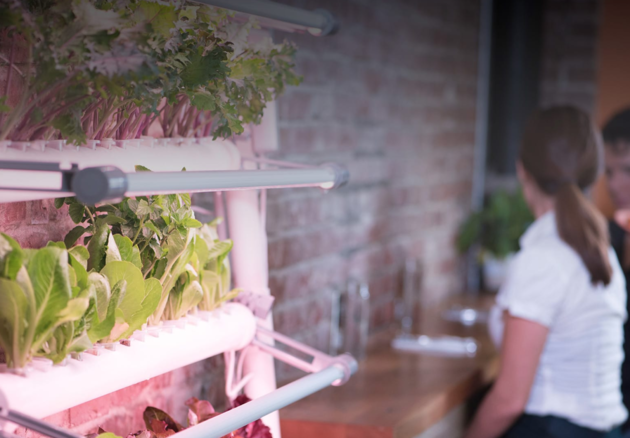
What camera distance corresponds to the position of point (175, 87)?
0.87m

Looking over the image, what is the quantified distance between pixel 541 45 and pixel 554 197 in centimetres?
146

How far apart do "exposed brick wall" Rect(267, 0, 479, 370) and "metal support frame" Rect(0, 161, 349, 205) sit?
0.81m

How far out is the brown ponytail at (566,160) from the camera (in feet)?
5.80

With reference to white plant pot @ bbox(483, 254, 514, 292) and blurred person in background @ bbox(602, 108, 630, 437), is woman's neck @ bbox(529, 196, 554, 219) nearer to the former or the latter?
blurred person in background @ bbox(602, 108, 630, 437)

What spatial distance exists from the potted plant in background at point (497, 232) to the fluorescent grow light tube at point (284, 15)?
1.73 meters

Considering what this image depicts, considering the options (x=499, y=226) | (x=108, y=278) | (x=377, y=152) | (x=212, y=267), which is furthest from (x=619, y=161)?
(x=108, y=278)

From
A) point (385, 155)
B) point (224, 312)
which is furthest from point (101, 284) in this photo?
point (385, 155)

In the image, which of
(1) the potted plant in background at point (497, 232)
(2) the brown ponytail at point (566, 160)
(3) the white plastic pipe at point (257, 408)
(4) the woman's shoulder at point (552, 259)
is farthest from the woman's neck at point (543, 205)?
(3) the white plastic pipe at point (257, 408)

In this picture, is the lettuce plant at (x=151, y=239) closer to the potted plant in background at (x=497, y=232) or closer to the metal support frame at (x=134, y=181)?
the metal support frame at (x=134, y=181)

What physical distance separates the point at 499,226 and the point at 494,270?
0.62 ft

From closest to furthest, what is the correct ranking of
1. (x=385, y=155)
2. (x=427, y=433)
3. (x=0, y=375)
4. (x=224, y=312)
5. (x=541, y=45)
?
1. (x=0, y=375)
2. (x=224, y=312)
3. (x=427, y=433)
4. (x=385, y=155)
5. (x=541, y=45)

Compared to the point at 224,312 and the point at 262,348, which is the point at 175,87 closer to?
the point at 224,312

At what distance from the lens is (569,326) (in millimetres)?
1737

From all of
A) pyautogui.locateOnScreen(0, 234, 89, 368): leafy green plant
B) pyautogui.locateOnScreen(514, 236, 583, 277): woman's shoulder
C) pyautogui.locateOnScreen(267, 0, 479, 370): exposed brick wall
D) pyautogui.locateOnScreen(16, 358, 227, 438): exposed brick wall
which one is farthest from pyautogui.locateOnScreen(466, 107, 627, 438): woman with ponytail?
pyautogui.locateOnScreen(0, 234, 89, 368): leafy green plant
